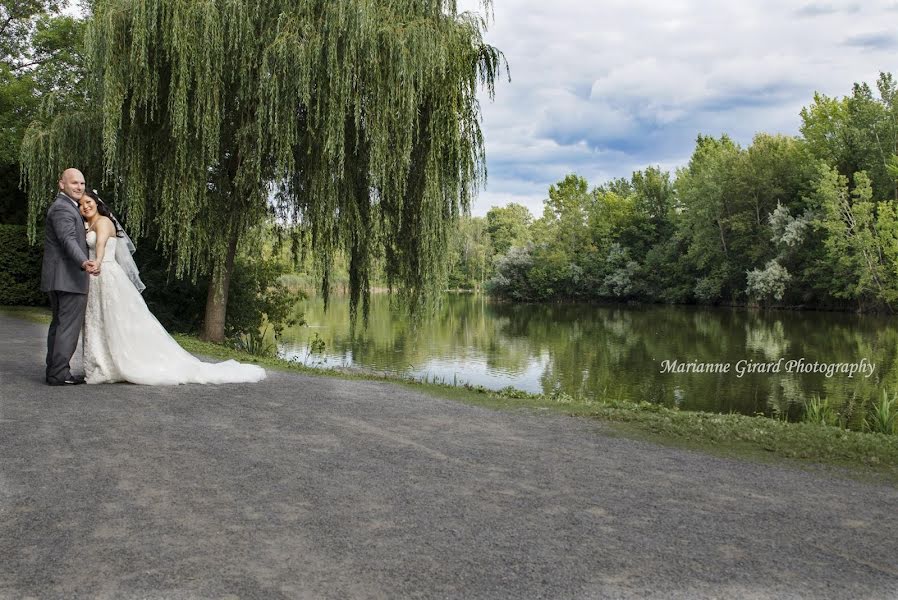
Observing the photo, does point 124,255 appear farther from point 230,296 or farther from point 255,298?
point 255,298

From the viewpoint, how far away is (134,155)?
488 inches

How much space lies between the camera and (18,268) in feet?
67.1

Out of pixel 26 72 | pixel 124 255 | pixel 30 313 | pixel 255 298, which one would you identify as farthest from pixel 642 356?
pixel 26 72

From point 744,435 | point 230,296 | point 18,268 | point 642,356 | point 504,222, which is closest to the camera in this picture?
point 744,435

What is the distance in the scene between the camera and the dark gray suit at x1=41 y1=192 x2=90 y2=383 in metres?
7.39

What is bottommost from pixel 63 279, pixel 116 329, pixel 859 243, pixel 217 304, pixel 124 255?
pixel 116 329

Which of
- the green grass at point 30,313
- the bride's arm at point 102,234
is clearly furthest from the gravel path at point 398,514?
the green grass at point 30,313

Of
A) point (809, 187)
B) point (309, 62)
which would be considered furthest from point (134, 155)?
point (809, 187)

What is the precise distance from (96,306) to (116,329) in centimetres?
34

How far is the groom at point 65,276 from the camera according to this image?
740 centimetres

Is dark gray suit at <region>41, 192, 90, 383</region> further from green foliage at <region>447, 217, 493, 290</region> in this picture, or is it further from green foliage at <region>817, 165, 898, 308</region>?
green foliage at <region>447, 217, 493, 290</region>

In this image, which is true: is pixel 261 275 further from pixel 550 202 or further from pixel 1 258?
pixel 550 202

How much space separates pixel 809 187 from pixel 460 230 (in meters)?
40.4

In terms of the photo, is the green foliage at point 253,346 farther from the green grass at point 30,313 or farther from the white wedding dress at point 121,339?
the white wedding dress at point 121,339
